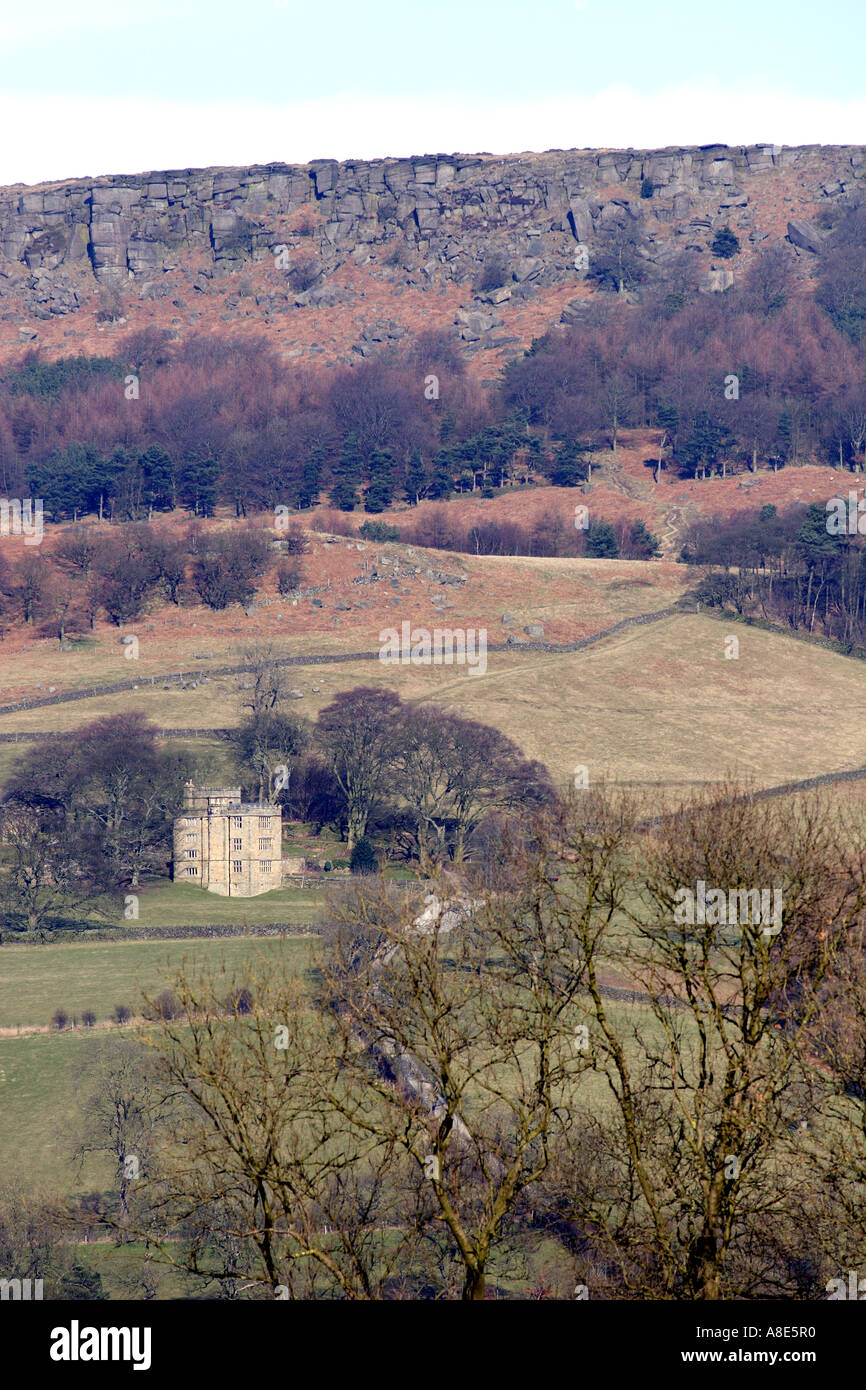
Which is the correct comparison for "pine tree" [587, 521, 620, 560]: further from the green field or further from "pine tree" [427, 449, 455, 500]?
the green field

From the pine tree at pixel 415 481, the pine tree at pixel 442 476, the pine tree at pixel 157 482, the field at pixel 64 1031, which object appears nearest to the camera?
the field at pixel 64 1031

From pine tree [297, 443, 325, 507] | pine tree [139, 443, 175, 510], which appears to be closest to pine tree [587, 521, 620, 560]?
pine tree [297, 443, 325, 507]

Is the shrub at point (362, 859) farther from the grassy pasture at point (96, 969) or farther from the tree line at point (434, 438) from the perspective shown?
the tree line at point (434, 438)

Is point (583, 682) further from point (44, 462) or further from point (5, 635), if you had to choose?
point (44, 462)

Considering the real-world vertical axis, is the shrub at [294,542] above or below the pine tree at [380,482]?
below

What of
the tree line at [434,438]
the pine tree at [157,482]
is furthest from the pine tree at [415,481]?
the pine tree at [157,482]

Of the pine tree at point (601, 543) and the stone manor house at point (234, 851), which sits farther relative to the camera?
the pine tree at point (601, 543)

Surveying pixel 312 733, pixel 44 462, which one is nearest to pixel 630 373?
pixel 44 462

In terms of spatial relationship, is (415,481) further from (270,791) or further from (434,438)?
(270,791)
